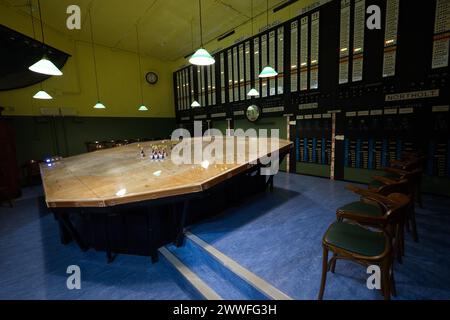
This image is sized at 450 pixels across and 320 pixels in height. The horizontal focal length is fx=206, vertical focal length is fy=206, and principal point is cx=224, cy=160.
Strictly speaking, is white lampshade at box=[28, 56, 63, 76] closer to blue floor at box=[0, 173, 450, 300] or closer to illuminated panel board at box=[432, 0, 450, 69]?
blue floor at box=[0, 173, 450, 300]

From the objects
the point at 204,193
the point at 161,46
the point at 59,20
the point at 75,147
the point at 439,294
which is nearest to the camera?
the point at 439,294

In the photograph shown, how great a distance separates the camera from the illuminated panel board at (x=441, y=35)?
2967 millimetres

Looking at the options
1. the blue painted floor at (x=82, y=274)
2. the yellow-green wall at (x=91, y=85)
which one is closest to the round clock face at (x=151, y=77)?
the yellow-green wall at (x=91, y=85)

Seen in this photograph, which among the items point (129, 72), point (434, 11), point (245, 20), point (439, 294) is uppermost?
point (245, 20)

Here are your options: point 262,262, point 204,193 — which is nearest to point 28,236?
point 204,193

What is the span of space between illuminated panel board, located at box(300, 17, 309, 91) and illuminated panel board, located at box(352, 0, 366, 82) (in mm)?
912

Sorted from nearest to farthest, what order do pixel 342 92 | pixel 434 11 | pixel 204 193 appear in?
pixel 204 193 < pixel 434 11 < pixel 342 92

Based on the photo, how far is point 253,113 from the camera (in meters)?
5.76

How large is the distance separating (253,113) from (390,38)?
A: 10.3ft

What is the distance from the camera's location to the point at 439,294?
54.9 inches

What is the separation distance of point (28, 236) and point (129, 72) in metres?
6.73

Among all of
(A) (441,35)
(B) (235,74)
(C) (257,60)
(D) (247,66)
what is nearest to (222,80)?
(B) (235,74)

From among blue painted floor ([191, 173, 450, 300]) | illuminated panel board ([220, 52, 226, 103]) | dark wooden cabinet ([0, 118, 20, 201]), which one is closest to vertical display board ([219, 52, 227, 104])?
illuminated panel board ([220, 52, 226, 103])

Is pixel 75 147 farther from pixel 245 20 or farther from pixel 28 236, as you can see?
pixel 245 20
